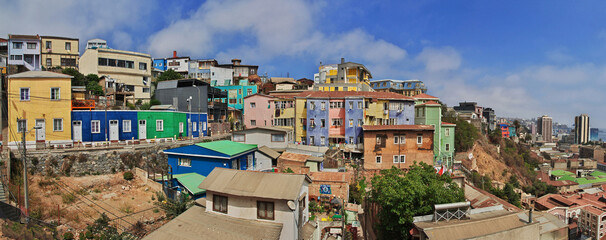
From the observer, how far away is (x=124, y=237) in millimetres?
14258

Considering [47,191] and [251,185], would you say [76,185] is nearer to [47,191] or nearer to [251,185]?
[47,191]

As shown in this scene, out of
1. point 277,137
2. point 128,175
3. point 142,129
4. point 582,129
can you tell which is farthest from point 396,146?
point 582,129

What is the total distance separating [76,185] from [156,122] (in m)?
8.61

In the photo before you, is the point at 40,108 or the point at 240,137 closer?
the point at 40,108

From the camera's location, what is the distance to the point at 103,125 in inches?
939

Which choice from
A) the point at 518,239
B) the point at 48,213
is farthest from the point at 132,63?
the point at 518,239

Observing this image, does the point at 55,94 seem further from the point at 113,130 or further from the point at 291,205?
the point at 291,205

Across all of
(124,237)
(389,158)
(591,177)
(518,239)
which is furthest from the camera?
(591,177)

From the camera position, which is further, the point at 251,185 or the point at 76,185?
the point at 76,185

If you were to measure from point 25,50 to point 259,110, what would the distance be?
30.6m

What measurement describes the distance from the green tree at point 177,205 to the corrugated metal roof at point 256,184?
4.49 m

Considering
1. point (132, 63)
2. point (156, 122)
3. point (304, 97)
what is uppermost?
point (132, 63)

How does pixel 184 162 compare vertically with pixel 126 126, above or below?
below

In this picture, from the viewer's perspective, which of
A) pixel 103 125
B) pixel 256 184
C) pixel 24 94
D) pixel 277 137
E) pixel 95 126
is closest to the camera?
pixel 256 184
